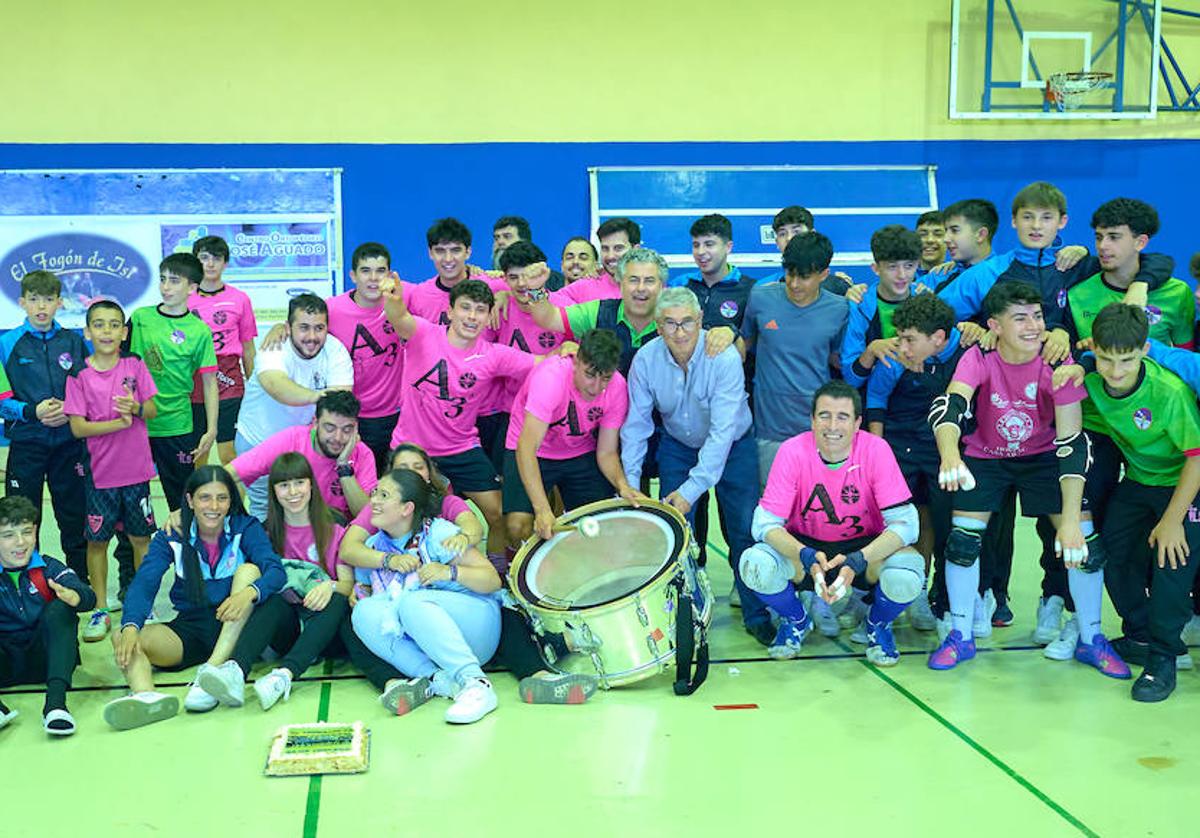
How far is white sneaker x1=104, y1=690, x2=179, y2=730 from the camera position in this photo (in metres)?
3.98

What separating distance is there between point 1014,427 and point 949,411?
13.3 inches

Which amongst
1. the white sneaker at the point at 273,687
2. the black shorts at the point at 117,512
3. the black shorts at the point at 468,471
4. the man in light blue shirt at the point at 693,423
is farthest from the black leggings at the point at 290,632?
the man in light blue shirt at the point at 693,423

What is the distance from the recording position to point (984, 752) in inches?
149

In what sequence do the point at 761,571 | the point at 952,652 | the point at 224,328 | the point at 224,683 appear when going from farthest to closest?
1. the point at 224,328
2. the point at 952,652
3. the point at 761,571
4. the point at 224,683

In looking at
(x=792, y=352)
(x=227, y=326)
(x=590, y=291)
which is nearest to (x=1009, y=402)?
(x=792, y=352)

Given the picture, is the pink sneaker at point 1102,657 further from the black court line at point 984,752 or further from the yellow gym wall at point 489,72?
the yellow gym wall at point 489,72

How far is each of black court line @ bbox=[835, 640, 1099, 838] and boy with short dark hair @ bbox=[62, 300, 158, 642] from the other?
3.49m

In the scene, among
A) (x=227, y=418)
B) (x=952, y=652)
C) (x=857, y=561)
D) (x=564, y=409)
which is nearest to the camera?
(x=857, y=561)

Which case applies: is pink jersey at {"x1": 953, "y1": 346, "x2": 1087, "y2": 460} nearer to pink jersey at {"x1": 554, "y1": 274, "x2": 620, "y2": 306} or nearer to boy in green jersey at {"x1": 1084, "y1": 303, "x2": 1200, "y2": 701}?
boy in green jersey at {"x1": 1084, "y1": 303, "x2": 1200, "y2": 701}

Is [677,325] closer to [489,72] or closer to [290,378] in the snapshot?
[290,378]

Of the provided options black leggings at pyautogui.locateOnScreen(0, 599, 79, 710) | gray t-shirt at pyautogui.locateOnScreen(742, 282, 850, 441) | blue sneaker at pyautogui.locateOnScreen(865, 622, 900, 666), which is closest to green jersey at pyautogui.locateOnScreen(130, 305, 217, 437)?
black leggings at pyautogui.locateOnScreen(0, 599, 79, 710)

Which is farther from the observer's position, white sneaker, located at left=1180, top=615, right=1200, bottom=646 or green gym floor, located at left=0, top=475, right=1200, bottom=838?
white sneaker, located at left=1180, top=615, right=1200, bottom=646

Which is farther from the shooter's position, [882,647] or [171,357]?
[171,357]

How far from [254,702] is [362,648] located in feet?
1.52
